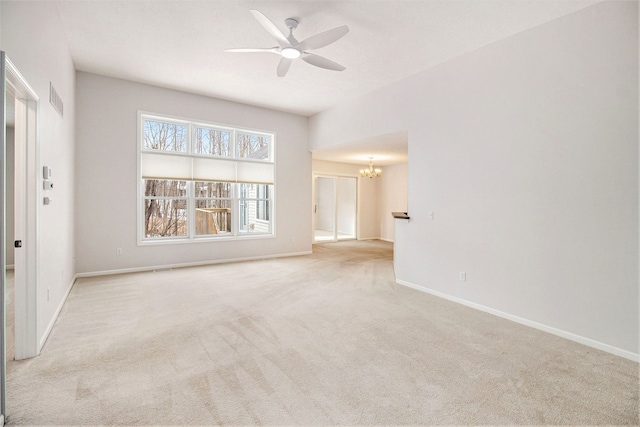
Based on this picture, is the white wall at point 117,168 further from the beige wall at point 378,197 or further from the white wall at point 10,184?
the beige wall at point 378,197

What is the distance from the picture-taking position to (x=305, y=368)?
7.81 feet

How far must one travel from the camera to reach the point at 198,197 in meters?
6.17

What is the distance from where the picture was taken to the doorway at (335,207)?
32.6ft

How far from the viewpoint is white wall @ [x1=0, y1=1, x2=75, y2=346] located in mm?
2305

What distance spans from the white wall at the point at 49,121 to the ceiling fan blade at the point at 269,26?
1.72 meters

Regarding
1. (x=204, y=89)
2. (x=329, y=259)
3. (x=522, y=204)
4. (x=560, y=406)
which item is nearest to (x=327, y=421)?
(x=560, y=406)

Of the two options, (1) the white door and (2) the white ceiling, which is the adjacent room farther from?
(1) the white door

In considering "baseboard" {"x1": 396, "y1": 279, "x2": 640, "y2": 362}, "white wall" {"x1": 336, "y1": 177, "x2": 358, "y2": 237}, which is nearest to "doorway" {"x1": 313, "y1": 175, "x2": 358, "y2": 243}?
"white wall" {"x1": 336, "y1": 177, "x2": 358, "y2": 237}

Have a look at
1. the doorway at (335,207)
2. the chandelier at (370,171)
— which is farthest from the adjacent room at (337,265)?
the doorway at (335,207)

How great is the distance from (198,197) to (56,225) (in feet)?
9.40

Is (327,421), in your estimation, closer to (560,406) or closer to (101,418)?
(101,418)

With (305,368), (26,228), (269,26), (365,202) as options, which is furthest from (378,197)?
(26,228)

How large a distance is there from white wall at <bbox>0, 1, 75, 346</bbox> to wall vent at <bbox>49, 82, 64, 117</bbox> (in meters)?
0.07

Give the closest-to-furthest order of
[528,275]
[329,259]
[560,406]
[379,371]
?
[560,406], [379,371], [528,275], [329,259]
